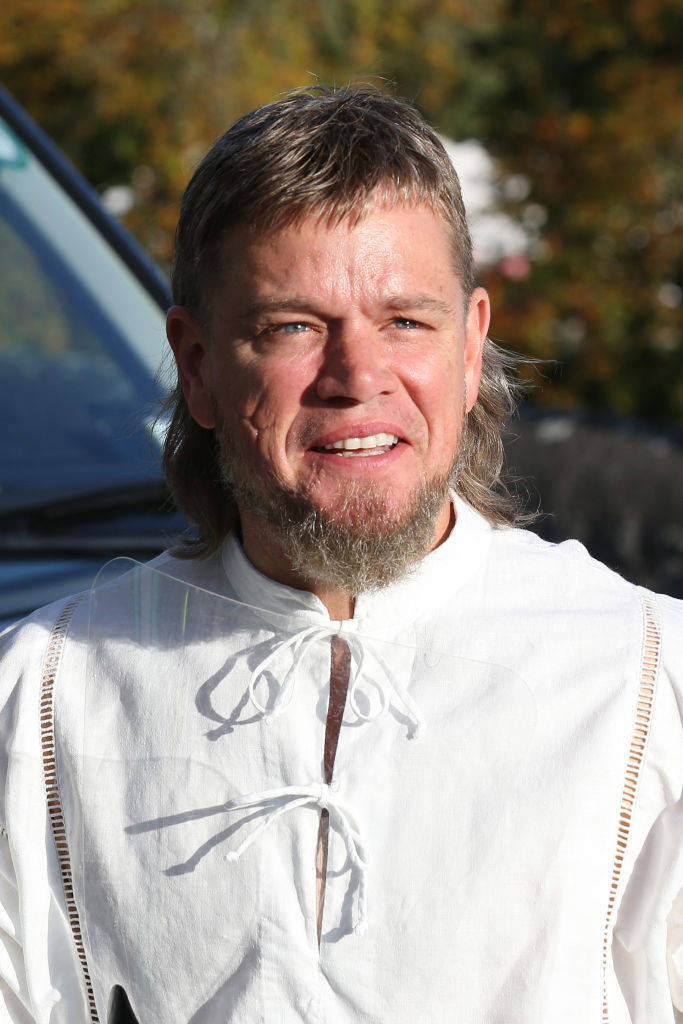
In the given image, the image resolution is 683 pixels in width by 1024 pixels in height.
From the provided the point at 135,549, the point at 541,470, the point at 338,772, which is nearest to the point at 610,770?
the point at 338,772

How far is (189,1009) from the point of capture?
66.9 inches

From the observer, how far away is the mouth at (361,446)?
1640 millimetres

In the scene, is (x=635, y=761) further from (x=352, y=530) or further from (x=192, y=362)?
(x=192, y=362)

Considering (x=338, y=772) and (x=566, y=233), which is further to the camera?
(x=566, y=233)

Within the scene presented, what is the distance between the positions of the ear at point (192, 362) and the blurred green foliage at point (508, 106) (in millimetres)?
5238

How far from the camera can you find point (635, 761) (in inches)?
64.2

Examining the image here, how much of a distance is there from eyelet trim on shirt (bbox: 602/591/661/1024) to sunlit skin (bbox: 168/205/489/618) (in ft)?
1.15

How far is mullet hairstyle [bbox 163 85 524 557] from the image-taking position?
1626 millimetres

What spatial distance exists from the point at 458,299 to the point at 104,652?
68cm

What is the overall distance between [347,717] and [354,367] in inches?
17.4

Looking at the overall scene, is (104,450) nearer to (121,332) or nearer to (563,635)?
(121,332)

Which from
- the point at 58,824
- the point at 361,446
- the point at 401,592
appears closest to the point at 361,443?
the point at 361,446

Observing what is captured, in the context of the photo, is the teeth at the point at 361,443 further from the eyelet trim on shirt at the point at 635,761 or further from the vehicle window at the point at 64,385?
the vehicle window at the point at 64,385

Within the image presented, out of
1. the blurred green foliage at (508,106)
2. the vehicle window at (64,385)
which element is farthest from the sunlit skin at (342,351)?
the blurred green foliage at (508,106)
